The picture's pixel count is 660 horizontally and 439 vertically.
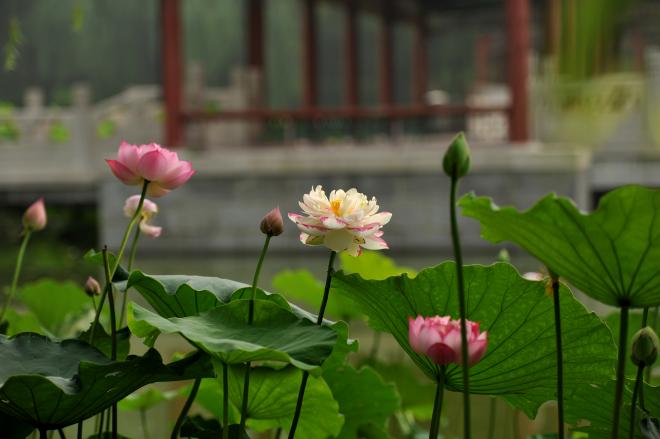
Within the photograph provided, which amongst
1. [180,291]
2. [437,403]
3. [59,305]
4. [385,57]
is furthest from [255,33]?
[437,403]

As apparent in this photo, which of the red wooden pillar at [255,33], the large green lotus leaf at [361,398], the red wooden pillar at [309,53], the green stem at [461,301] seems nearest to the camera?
the green stem at [461,301]

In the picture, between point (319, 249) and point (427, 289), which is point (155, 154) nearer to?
point (427, 289)

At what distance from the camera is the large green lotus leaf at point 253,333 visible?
89 cm

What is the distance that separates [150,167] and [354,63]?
1175 centimetres

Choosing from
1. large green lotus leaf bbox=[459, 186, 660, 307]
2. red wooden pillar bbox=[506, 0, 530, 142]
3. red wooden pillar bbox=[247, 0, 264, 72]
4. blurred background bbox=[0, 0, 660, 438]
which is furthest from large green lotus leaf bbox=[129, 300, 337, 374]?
red wooden pillar bbox=[247, 0, 264, 72]

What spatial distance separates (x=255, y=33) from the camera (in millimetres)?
10609

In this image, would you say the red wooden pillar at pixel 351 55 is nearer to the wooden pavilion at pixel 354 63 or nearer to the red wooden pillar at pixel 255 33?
the wooden pavilion at pixel 354 63

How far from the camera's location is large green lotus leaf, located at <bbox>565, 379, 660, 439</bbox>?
1097 millimetres

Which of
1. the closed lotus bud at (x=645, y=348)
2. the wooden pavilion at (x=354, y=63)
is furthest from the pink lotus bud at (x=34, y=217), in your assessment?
the wooden pavilion at (x=354, y=63)

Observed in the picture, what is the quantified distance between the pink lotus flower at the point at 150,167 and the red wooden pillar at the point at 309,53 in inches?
394

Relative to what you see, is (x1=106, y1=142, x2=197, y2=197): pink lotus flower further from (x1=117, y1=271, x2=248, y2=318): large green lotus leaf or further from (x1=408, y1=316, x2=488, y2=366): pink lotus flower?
(x1=408, y1=316, x2=488, y2=366): pink lotus flower

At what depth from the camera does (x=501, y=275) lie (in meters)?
1.05

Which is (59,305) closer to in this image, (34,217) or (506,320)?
(34,217)

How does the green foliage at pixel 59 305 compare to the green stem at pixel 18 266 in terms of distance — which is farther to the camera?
the green foliage at pixel 59 305
